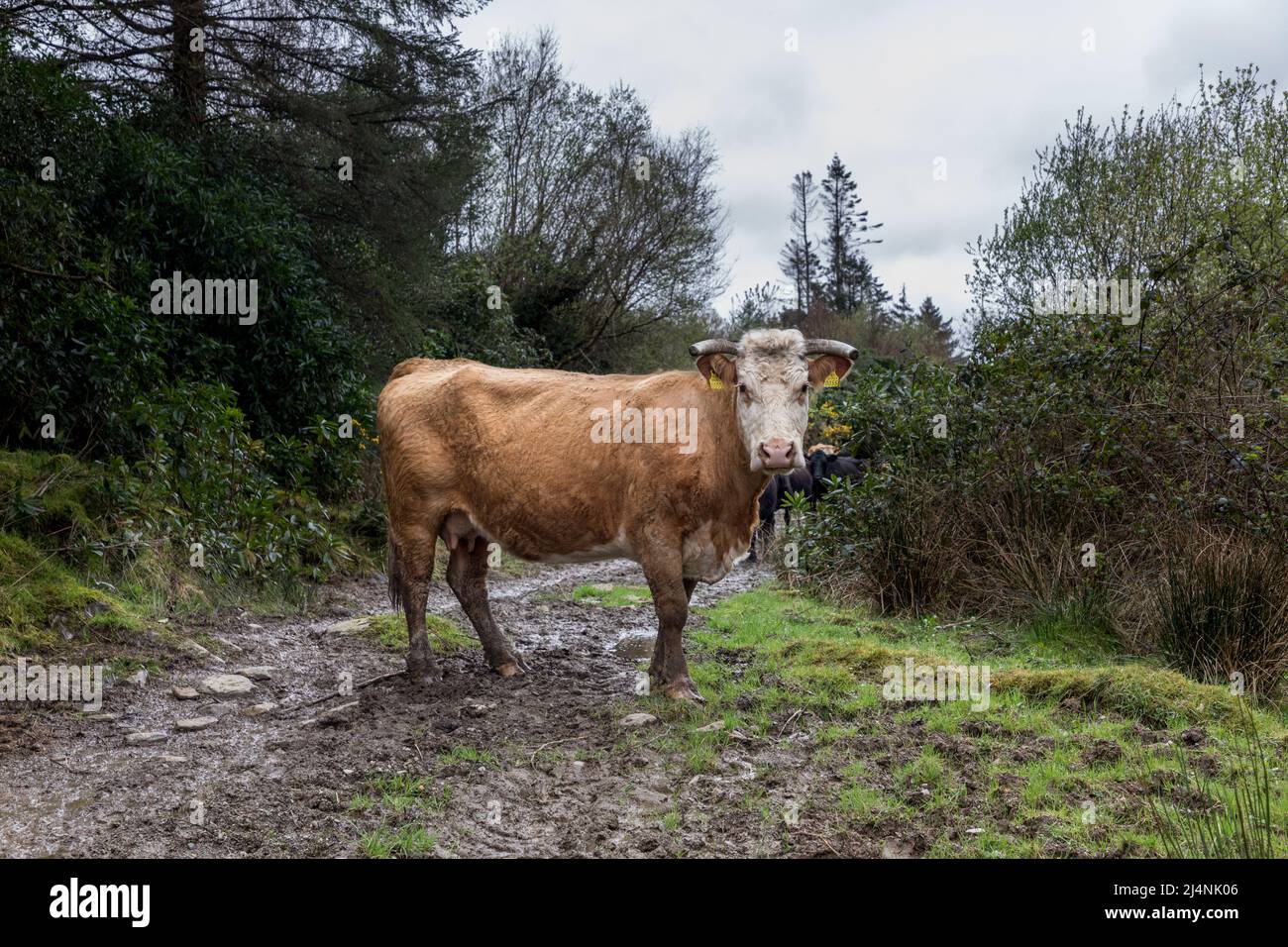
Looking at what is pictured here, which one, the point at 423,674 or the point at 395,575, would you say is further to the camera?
the point at 395,575

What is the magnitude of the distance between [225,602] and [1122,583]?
737cm

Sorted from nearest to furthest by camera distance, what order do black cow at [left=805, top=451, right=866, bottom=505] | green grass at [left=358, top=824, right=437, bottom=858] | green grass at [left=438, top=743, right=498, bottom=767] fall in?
green grass at [left=358, top=824, right=437, bottom=858] → green grass at [left=438, top=743, right=498, bottom=767] → black cow at [left=805, top=451, right=866, bottom=505]

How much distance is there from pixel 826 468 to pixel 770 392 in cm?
871

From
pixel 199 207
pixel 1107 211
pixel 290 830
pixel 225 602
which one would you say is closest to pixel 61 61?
pixel 199 207

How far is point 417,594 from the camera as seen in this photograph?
6926mm

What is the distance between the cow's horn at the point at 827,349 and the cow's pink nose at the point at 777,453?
87 cm

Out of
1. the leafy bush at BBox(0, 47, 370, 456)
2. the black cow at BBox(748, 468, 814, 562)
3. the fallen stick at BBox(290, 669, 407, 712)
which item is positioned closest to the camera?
the fallen stick at BBox(290, 669, 407, 712)

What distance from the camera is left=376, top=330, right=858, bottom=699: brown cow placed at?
20.2 ft

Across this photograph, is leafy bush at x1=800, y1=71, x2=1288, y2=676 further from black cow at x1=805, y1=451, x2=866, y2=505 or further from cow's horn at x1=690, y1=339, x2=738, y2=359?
cow's horn at x1=690, y1=339, x2=738, y2=359

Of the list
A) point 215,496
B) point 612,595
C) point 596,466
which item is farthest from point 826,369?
point 215,496

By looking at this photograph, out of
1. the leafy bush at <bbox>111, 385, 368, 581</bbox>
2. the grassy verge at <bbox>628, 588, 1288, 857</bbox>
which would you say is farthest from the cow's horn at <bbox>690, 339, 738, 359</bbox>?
the leafy bush at <bbox>111, 385, 368, 581</bbox>

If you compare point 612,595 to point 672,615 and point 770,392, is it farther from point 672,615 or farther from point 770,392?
point 770,392

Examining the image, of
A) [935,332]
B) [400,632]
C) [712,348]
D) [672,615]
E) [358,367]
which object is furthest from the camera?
[935,332]

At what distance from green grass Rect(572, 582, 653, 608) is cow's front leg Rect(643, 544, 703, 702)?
161 inches
